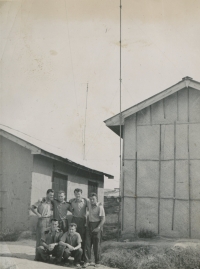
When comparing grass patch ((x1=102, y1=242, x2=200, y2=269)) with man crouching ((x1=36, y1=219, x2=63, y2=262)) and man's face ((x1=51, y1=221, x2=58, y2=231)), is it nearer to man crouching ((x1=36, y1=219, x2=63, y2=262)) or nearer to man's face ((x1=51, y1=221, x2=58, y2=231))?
man crouching ((x1=36, y1=219, x2=63, y2=262))

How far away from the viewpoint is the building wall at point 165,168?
895cm

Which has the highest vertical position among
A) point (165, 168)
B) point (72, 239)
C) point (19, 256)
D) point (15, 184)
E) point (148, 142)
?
point (148, 142)

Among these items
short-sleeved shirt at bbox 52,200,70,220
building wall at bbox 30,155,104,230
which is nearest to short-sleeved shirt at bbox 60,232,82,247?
short-sleeved shirt at bbox 52,200,70,220

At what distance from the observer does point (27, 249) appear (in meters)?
8.12

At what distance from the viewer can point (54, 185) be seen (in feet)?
Result: 36.4

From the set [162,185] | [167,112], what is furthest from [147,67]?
[162,185]

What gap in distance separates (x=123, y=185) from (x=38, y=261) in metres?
3.49

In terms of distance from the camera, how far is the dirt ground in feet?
23.0

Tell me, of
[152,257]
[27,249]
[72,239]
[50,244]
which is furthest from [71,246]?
[152,257]

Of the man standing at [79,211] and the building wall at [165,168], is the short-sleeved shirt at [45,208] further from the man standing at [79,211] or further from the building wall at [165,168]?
the building wall at [165,168]

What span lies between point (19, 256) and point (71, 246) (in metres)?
1.43

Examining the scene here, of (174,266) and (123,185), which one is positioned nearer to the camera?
(174,266)

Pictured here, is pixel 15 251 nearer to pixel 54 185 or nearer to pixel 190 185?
pixel 54 185

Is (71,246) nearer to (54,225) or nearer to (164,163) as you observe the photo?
(54,225)
